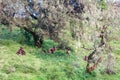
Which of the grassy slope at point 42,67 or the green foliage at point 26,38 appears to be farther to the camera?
the green foliage at point 26,38

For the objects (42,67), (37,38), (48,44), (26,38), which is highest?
(37,38)

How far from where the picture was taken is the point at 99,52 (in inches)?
600

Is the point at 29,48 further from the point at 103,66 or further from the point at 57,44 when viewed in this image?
the point at 103,66

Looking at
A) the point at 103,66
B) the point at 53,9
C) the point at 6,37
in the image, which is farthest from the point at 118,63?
the point at 6,37

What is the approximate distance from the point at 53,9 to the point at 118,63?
14.9 ft

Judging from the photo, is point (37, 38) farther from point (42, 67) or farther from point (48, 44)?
point (42, 67)

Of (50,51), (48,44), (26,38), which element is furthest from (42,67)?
(26,38)

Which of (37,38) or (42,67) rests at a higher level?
(37,38)

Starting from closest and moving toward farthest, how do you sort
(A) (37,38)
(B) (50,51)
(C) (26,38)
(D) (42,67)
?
1. (D) (42,67)
2. (B) (50,51)
3. (A) (37,38)
4. (C) (26,38)

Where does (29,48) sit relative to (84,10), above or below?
below

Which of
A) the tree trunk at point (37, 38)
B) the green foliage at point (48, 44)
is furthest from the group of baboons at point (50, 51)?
the tree trunk at point (37, 38)

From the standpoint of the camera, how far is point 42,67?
14820 mm

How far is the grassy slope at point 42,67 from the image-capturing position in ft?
46.2

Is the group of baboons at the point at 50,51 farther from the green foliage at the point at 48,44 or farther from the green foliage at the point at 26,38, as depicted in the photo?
the green foliage at the point at 26,38
